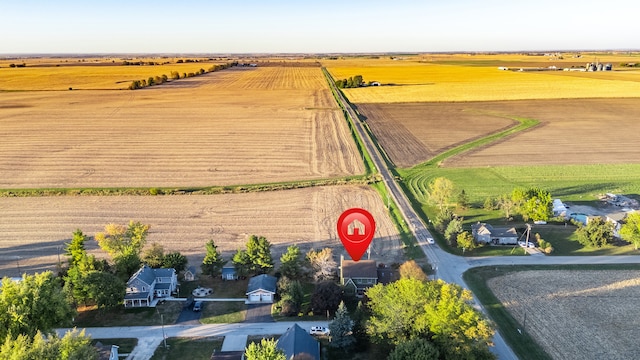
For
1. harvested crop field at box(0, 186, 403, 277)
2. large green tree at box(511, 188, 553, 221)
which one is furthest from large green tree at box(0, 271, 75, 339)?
large green tree at box(511, 188, 553, 221)

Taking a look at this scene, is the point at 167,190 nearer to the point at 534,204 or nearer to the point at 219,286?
the point at 219,286

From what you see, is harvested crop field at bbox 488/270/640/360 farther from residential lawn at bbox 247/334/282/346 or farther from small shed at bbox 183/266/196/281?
small shed at bbox 183/266/196/281

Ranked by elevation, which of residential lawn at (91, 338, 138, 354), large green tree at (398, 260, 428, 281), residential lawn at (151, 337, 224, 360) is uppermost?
large green tree at (398, 260, 428, 281)

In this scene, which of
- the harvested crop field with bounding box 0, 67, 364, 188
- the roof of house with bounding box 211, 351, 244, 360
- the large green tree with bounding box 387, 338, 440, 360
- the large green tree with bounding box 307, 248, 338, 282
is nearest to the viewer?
the large green tree with bounding box 387, 338, 440, 360

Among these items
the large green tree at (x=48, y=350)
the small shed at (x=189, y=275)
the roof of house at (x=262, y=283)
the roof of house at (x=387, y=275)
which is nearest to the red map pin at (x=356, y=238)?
the roof of house at (x=387, y=275)

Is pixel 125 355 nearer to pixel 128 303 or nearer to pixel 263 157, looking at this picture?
pixel 128 303

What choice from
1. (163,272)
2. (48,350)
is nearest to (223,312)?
(163,272)

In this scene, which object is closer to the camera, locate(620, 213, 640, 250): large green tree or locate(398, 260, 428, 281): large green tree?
locate(398, 260, 428, 281): large green tree

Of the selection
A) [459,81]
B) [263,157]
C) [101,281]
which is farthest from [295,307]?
[459,81]
